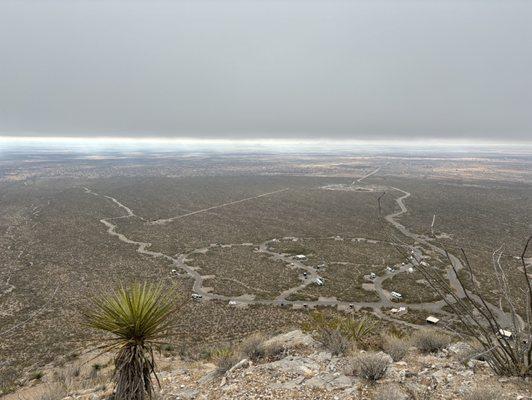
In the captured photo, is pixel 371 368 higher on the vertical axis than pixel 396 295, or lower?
higher

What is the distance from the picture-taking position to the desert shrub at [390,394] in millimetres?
5621

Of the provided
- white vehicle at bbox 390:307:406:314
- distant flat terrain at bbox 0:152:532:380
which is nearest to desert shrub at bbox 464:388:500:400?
distant flat terrain at bbox 0:152:532:380

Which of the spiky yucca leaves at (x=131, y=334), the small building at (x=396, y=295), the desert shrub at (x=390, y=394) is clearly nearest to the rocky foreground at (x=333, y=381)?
the desert shrub at (x=390, y=394)

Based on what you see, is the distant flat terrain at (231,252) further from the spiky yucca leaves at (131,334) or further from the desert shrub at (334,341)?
the desert shrub at (334,341)

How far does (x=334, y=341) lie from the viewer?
8969mm

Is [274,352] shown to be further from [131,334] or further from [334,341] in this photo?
[131,334]

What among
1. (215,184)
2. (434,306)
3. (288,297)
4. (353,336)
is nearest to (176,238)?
(288,297)

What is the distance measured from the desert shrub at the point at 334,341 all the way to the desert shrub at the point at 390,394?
2.66 metres

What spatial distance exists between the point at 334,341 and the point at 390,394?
335 centimetres

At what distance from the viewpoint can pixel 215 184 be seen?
333 ft

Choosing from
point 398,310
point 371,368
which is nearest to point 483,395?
point 371,368

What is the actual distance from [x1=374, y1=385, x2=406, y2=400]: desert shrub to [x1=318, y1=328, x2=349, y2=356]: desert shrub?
2.66 metres

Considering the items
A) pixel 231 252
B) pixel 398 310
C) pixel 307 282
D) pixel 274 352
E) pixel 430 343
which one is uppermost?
pixel 430 343

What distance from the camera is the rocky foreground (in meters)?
5.94
